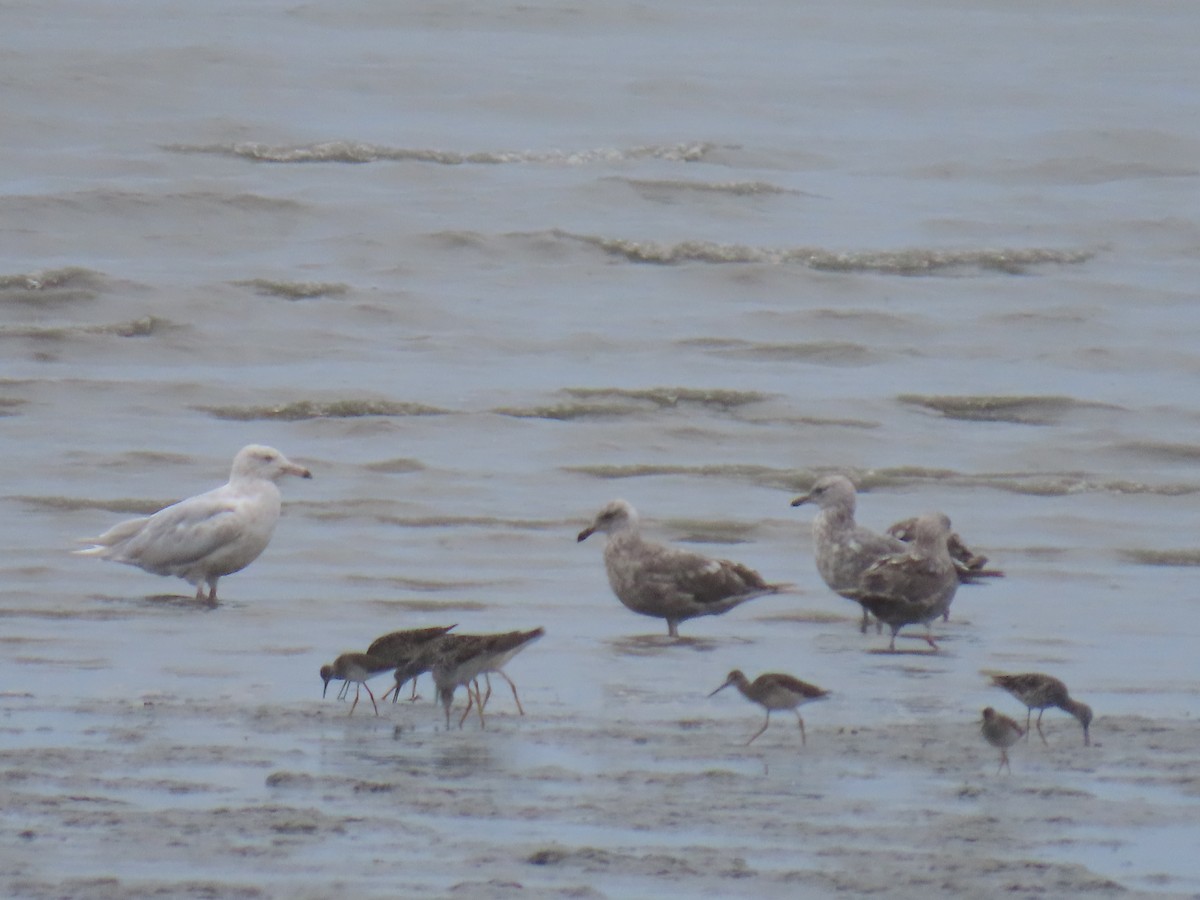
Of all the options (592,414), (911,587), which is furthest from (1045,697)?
(592,414)

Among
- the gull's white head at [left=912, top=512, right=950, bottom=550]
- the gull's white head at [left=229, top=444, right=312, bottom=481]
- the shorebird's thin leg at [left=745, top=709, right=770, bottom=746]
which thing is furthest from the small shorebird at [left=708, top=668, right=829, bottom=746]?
the gull's white head at [left=229, top=444, right=312, bottom=481]

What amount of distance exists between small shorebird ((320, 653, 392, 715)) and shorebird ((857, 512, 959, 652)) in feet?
8.79

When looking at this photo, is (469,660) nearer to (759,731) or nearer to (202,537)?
(759,731)

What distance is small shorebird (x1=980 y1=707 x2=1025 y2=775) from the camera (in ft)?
21.7

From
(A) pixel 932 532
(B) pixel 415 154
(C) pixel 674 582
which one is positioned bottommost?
(C) pixel 674 582

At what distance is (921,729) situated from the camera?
7.36 m

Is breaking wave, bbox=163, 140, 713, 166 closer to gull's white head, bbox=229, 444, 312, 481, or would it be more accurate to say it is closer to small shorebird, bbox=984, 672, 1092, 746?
gull's white head, bbox=229, 444, 312, 481

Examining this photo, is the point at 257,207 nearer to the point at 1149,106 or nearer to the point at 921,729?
the point at 1149,106

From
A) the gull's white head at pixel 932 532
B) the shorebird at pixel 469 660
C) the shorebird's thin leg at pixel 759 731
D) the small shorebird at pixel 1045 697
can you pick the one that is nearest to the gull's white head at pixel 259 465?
the gull's white head at pixel 932 532

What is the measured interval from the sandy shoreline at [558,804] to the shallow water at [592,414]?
0.02 m

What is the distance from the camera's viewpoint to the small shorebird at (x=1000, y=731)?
260 inches

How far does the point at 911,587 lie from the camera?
9805 millimetres

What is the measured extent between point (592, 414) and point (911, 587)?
7.24 m

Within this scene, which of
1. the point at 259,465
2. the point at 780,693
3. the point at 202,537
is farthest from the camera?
the point at 259,465
